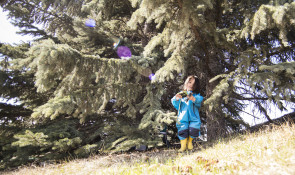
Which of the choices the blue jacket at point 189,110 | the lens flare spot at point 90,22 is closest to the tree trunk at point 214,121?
the blue jacket at point 189,110

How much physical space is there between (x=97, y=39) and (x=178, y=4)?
3.69m

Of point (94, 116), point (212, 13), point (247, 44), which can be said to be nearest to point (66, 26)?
point (94, 116)

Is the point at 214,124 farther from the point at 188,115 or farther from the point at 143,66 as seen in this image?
the point at 143,66

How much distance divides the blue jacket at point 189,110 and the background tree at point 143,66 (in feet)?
0.96

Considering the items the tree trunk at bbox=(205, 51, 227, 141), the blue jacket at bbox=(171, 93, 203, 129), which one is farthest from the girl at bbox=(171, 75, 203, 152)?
the tree trunk at bbox=(205, 51, 227, 141)

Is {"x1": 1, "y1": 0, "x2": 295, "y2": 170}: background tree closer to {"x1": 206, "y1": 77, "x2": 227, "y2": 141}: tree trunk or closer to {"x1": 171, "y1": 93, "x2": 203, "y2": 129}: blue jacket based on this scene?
{"x1": 206, "y1": 77, "x2": 227, "y2": 141}: tree trunk

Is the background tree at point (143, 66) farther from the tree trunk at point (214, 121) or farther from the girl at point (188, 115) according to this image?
the girl at point (188, 115)

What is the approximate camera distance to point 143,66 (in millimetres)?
5070

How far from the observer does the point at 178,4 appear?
11.8ft

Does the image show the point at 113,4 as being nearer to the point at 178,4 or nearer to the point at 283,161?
the point at 178,4

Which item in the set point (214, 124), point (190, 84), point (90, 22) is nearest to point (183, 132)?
point (190, 84)

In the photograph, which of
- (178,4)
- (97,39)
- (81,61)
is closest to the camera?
(178,4)

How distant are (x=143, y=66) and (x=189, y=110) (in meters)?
1.67

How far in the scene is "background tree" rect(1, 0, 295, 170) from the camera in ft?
11.9
